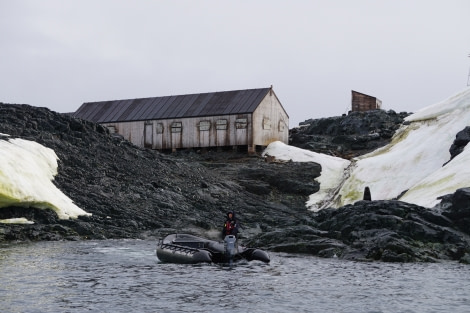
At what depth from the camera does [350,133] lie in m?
73.9

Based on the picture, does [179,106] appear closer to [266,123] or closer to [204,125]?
[204,125]

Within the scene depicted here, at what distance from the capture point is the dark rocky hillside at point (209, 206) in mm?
31562

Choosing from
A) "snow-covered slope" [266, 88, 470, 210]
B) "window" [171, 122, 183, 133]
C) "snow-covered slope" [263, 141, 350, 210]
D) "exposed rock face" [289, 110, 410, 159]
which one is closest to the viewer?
"snow-covered slope" [266, 88, 470, 210]

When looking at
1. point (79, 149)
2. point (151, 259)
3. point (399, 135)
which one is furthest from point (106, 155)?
point (399, 135)

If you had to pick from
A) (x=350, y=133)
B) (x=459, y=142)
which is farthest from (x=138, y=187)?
(x=350, y=133)

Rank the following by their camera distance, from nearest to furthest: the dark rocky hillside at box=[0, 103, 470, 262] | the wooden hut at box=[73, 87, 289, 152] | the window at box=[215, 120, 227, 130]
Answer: the dark rocky hillside at box=[0, 103, 470, 262], the wooden hut at box=[73, 87, 289, 152], the window at box=[215, 120, 227, 130]

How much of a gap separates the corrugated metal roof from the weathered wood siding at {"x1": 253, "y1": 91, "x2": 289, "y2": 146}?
0.94 m

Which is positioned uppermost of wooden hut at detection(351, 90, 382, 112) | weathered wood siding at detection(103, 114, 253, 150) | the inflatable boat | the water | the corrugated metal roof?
wooden hut at detection(351, 90, 382, 112)

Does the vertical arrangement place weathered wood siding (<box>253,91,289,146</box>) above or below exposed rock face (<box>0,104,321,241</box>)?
above

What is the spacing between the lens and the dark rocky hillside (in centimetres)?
3156

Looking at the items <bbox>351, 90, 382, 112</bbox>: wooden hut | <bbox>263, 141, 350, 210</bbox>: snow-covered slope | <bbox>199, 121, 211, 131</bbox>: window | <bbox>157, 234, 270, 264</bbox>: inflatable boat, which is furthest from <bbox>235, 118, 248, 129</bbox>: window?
<bbox>157, 234, 270, 264</bbox>: inflatable boat

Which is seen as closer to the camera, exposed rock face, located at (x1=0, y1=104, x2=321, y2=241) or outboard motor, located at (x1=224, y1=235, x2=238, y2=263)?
outboard motor, located at (x1=224, y1=235, x2=238, y2=263)

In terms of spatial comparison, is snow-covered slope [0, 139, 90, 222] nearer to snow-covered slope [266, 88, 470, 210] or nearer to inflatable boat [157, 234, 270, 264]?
inflatable boat [157, 234, 270, 264]

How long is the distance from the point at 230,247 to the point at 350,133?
48.8m
